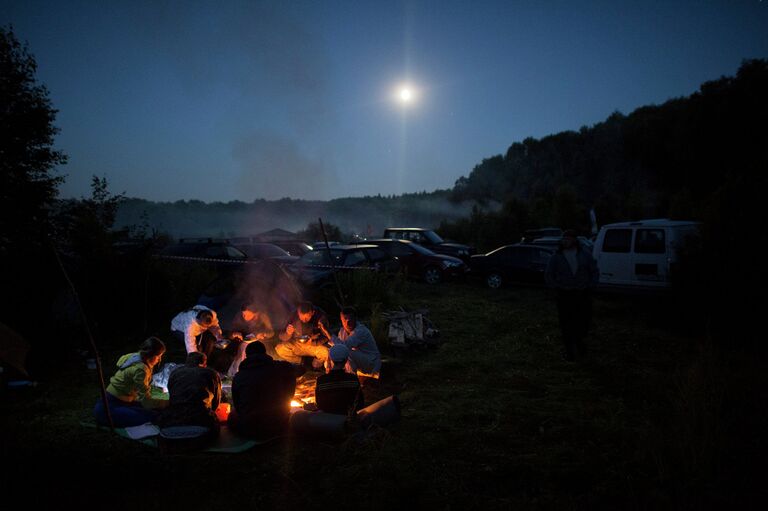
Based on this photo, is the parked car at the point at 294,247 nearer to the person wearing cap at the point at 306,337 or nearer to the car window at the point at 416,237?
the car window at the point at 416,237

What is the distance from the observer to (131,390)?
4906 mm

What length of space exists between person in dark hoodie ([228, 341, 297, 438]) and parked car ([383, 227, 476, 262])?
15522 millimetres

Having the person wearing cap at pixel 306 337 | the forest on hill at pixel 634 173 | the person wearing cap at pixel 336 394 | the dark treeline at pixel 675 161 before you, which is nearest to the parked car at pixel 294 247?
the forest on hill at pixel 634 173

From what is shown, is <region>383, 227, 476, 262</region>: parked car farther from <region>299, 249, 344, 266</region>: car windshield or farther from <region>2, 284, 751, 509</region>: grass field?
<region>2, 284, 751, 509</region>: grass field

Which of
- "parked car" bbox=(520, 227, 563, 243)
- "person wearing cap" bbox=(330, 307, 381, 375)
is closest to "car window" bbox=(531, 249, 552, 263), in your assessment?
"person wearing cap" bbox=(330, 307, 381, 375)

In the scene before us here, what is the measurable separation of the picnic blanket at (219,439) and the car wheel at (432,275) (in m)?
11.5

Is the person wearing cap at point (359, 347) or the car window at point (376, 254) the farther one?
the car window at point (376, 254)

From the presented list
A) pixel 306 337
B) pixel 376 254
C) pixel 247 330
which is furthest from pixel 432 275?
pixel 306 337

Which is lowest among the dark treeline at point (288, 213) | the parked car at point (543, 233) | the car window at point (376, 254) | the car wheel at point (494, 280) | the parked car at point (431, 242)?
the car wheel at point (494, 280)

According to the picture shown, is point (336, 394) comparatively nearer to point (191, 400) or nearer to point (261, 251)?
point (191, 400)

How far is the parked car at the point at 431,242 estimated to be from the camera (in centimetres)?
1992

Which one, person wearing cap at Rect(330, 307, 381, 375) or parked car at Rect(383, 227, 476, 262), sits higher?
parked car at Rect(383, 227, 476, 262)

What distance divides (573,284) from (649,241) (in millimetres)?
5067

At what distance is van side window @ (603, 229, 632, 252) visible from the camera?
1082 centimetres
